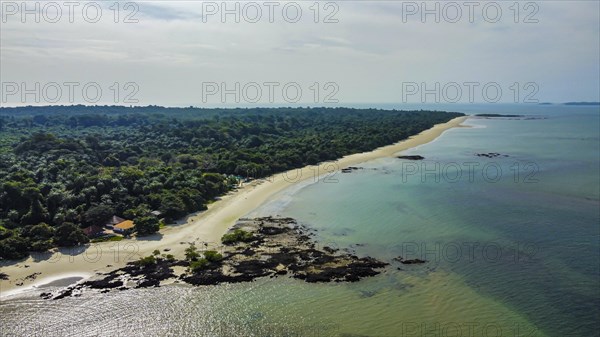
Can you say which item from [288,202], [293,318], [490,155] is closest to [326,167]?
[288,202]

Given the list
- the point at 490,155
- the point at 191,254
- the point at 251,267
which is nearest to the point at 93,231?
the point at 191,254

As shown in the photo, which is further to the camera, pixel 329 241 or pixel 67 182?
pixel 67 182

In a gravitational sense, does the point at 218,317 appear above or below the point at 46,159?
below

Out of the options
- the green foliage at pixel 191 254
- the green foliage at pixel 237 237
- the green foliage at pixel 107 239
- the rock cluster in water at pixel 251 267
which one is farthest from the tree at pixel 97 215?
the green foliage at pixel 237 237

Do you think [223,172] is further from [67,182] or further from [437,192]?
[437,192]

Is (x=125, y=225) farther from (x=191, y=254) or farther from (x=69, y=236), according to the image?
(x=191, y=254)

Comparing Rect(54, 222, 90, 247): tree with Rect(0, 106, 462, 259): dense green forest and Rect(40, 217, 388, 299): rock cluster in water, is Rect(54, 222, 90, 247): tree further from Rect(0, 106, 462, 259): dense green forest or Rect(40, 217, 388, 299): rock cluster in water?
Rect(40, 217, 388, 299): rock cluster in water

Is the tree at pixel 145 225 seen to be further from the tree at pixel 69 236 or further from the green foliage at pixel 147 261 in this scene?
the green foliage at pixel 147 261
